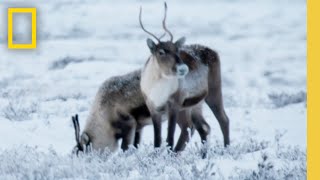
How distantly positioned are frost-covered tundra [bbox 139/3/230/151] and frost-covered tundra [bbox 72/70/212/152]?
402 mm

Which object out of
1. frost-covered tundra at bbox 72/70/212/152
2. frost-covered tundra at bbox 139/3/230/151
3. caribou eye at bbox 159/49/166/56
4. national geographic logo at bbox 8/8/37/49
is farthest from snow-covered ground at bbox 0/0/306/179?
caribou eye at bbox 159/49/166/56

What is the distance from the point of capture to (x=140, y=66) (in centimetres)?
1838

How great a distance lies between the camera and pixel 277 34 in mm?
20750

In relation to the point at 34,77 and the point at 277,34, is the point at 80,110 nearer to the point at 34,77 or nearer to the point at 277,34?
the point at 34,77

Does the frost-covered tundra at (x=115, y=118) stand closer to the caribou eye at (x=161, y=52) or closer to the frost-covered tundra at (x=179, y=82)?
the frost-covered tundra at (x=179, y=82)

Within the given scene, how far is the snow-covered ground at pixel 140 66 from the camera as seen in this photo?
6992 mm

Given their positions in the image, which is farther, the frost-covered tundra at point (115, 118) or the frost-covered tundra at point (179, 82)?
the frost-covered tundra at point (115, 118)

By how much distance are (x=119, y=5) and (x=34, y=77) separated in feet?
27.1

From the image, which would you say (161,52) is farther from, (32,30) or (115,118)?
(32,30)

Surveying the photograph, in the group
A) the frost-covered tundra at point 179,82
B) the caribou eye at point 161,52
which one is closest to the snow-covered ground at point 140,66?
the frost-covered tundra at point 179,82

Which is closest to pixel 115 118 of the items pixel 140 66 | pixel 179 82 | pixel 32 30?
pixel 179 82

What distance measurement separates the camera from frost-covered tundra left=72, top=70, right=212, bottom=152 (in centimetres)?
906

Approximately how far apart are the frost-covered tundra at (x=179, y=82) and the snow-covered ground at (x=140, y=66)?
0.50 meters

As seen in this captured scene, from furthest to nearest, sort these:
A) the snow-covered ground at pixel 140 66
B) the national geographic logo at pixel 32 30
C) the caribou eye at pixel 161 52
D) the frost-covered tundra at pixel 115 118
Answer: the national geographic logo at pixel 32 30 → the frost-covered tundra at pixel 115 118 → the caribou eye at pixel 161 52 → the snow-covered ground at pixel 140 66
